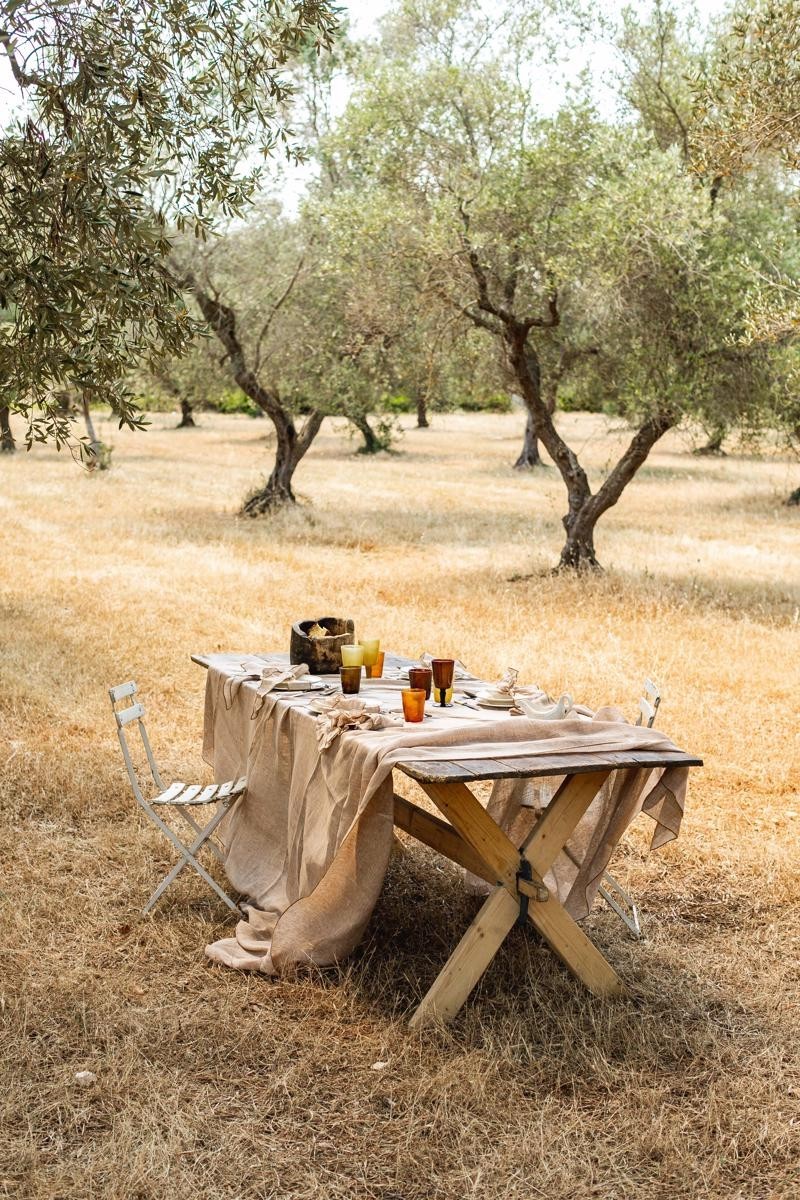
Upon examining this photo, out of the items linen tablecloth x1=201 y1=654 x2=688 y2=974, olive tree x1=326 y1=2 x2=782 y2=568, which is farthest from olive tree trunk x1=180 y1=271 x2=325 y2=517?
linen tablecloth x1=201 y1=654 x2=688 y2=974

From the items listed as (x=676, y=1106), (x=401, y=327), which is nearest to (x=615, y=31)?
(x=401, y=327)

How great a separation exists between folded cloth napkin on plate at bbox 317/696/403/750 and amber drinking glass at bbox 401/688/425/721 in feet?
0.16

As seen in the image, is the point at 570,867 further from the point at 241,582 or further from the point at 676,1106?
the point at 241,582

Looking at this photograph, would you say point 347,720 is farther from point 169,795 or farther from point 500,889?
point 169,795

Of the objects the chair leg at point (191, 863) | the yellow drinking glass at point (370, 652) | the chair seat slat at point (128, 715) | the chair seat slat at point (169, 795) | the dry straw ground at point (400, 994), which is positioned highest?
the yellow drinking glass at point (370, 652)

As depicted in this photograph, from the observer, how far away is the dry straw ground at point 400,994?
3.56m

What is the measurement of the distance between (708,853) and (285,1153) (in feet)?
10.5

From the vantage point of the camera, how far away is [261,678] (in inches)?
215

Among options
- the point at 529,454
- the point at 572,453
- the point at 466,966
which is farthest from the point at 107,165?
the point at 529,454

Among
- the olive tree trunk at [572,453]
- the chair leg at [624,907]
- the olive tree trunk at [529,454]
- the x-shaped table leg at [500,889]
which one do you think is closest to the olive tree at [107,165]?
the x-shaped table leg at [500,889]

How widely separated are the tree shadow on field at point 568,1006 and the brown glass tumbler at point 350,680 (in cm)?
97

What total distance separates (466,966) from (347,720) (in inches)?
38.7

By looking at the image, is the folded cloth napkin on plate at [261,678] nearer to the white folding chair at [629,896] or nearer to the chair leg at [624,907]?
the white folding chair at [629,896]

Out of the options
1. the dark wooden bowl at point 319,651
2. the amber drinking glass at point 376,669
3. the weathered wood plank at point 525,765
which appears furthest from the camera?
the dark wooden bowl at point 319,651
